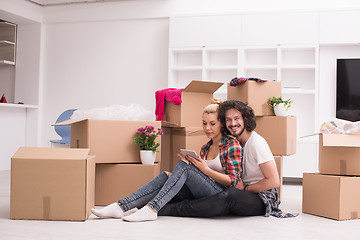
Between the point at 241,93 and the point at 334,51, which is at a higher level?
the point at 334,51

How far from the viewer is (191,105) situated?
12.0 ft

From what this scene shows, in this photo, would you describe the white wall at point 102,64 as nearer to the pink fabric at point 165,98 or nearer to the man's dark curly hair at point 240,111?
the pink fabric at point 165,98

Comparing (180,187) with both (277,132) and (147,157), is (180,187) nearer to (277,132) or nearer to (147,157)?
(147,157)

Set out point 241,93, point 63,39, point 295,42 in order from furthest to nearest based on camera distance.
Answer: point 63,39, point 295,42, point 241,93

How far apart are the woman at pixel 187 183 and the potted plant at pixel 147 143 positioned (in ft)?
1.64

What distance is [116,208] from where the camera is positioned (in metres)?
2.65

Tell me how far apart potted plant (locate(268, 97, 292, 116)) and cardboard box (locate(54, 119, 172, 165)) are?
977mm

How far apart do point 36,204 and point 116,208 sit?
18.2 inches

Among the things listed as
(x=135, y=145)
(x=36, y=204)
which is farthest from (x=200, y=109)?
(x=36, y=204)

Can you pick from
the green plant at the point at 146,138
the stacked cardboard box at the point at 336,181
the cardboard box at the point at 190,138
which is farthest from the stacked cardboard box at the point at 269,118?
the green plant at the point at 146,138

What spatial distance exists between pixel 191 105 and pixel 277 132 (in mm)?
732

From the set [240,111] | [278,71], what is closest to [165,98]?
[240,111]

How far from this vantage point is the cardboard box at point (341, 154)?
2789 mm

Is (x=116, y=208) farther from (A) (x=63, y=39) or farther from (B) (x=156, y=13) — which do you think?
(A) (x=63, y=39)
